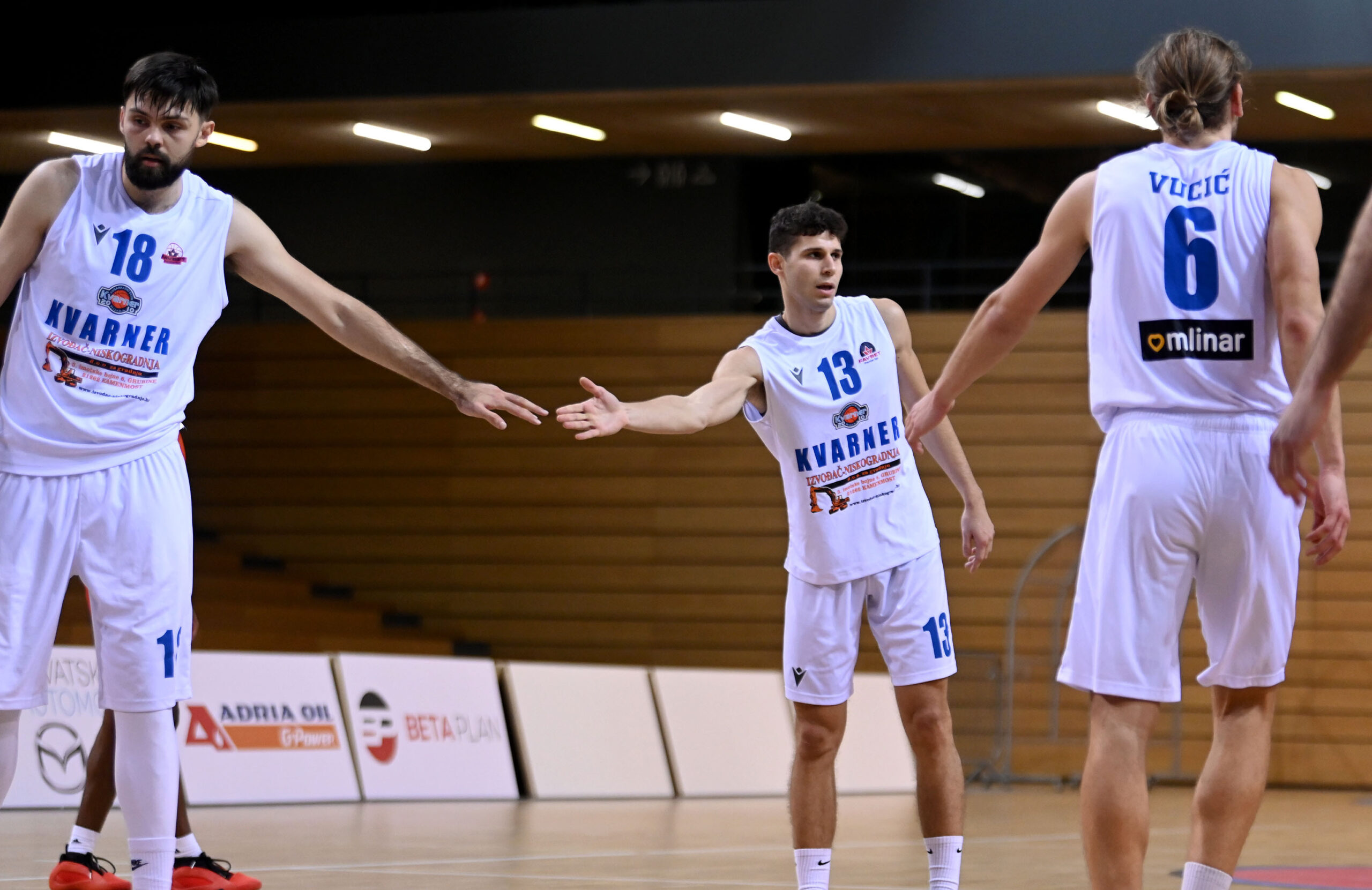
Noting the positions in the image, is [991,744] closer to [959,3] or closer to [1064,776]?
[1064,776]

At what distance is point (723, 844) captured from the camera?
822 cm

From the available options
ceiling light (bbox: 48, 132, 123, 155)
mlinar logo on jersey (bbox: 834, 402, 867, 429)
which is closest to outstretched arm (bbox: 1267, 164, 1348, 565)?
mlinar logo on jersey (bbox: 834, 402, 867, 429)

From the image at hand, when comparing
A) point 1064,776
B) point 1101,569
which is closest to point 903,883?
point 1101,569

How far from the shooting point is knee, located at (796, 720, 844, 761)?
512 cm

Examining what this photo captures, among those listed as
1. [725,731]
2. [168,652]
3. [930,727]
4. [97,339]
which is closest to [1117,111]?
[725,731]

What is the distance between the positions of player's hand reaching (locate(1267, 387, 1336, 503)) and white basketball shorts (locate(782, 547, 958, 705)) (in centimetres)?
204

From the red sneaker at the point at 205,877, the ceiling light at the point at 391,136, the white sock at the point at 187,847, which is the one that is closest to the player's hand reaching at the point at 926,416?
the red sneaker at the point at 205,877

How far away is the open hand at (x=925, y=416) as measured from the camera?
4402 mm

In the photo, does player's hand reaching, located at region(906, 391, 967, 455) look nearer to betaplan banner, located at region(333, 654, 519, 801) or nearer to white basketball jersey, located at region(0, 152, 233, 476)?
white basketball jersey, located at region(0, 152, 233, 476)

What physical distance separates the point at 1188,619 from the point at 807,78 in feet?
17.8

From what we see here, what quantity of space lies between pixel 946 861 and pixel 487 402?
1.94 m

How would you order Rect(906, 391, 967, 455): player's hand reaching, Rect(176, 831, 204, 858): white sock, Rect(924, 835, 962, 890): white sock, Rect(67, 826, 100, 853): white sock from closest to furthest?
Rect(906, 391, 967, 455): player's hand reaching
Rect(924, 835, 962, 890): white sock
Rect(67, 826, 100, 853): white sock
Rect(176, 831, 204, 858): white sock

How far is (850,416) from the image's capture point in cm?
528

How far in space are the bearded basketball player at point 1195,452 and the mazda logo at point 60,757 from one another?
6931 millimetres
